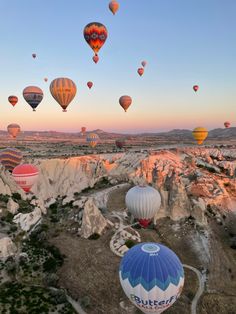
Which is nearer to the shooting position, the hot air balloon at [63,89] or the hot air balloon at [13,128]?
the hot air balloon at [63,89]

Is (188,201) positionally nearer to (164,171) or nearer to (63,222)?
(164,171)

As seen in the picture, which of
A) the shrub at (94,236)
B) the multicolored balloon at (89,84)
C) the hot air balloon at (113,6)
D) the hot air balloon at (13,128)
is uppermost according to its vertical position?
the hot air balloon at (113,6)

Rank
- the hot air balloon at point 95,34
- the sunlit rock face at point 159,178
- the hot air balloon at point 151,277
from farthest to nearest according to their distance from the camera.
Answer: the hot air balloon at point 95,34 < the sunlit rock face at point 159,178 < the hot air balloon at point 151,277

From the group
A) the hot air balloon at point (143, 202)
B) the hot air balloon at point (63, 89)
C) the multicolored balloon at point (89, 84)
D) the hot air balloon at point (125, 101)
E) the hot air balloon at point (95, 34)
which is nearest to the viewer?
the hot air balloon at point (143, 202)

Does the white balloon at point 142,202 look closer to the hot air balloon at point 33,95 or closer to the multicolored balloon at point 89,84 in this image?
the hot air balloon at point 33,95

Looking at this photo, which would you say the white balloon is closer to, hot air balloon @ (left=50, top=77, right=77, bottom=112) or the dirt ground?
the dirt ground

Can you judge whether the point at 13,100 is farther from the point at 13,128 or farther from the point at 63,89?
the point at 63,89

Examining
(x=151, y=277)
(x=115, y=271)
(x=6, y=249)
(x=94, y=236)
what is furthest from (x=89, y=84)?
Result: (x=151, y=277)

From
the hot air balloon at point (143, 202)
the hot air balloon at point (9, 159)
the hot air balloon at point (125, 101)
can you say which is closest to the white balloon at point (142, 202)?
the hot air balloon at point (143, 202)
